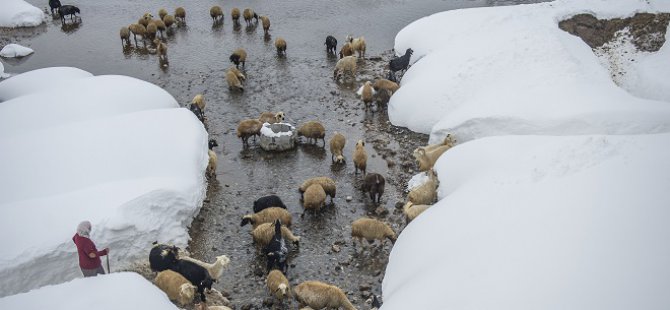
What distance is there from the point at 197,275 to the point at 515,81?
9718 mm

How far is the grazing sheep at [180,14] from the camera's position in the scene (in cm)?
2224

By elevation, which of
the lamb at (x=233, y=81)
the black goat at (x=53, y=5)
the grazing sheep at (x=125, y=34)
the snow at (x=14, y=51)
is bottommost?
the lamb at (x=233, y=81)

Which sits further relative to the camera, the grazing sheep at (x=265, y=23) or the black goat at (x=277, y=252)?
the grazing sheep at (x=265, y=23)

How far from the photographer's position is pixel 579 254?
670 centimetres

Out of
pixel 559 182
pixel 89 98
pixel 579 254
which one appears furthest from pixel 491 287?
pixel 89 98

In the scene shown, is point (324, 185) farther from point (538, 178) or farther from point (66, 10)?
point (66, 10)

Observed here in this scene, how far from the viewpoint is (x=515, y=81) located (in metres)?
13.8

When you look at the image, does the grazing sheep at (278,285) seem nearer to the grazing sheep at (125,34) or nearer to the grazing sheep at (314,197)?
the grazing sheep at (314,197)

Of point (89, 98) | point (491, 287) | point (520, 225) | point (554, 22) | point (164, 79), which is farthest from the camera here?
point (164, 79)

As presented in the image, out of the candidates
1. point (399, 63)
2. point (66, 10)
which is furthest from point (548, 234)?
point (66, 10)

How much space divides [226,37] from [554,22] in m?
12.5

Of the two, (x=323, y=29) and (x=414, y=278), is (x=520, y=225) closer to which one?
(x=414, y=278)

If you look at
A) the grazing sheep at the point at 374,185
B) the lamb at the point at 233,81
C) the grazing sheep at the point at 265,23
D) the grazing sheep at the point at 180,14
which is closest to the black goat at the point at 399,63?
the lamb at the point at 233,81

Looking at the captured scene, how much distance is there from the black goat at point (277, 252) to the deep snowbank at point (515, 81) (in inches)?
218
